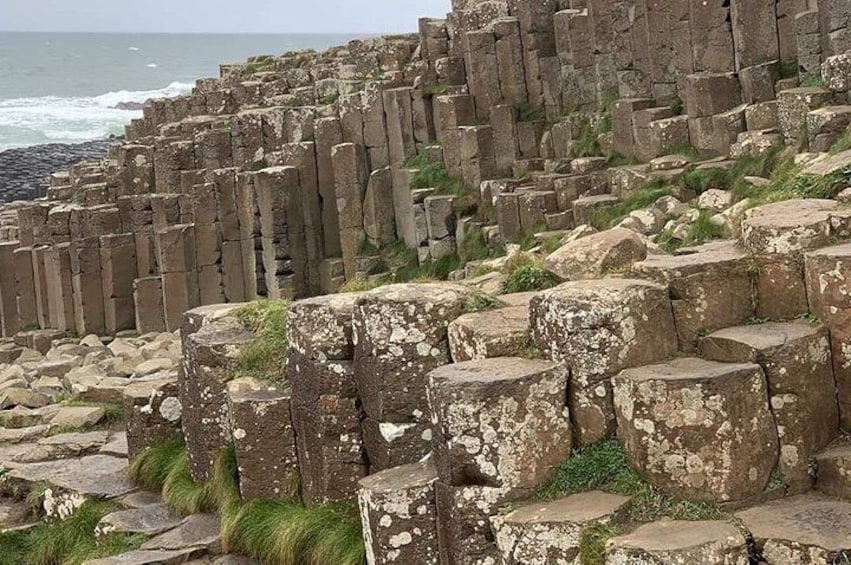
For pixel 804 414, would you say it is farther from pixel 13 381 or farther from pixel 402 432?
pixel 13 381

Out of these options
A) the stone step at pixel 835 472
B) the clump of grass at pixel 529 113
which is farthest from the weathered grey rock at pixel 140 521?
the clump of grass at pixel 529 113

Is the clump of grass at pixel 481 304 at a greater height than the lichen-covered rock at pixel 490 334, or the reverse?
the clump of grass at pixel 481 304

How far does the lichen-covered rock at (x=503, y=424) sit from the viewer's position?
863cm

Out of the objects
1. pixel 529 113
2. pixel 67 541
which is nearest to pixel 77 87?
pixel 529 113

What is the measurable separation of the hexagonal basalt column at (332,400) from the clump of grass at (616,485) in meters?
2.29

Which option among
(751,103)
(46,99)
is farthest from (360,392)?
(46,99)

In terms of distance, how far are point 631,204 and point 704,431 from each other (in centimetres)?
1242

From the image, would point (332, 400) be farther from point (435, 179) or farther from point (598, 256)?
point (435, 179)

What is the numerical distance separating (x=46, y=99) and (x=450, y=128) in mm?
108610

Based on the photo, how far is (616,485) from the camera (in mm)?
8492

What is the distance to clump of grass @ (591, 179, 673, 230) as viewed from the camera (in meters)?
20.2

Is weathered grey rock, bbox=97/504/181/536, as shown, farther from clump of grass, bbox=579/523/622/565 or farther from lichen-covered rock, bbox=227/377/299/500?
clump of grass, bbox=579/523/622/565

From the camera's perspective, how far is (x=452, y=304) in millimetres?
10008

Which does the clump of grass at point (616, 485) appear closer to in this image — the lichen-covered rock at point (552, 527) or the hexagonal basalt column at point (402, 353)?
the lichen-covered rock at point (552, 527)
